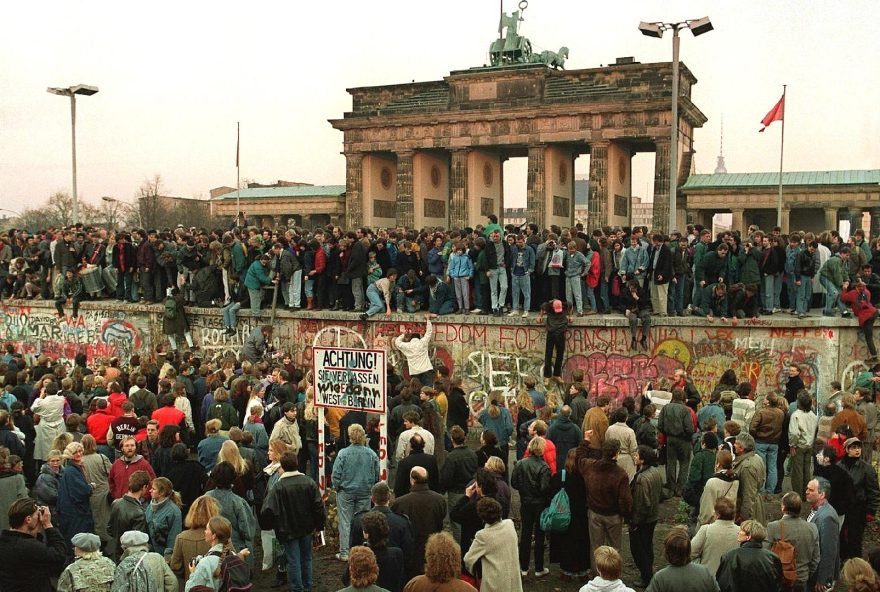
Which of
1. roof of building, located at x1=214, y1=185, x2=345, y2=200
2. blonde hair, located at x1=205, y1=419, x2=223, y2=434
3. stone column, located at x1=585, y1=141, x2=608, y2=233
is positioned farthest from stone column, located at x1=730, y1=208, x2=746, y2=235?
blonde hair, located at x1=205, y1=419, x2=223, y2=434

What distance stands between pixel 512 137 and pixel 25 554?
138 ft

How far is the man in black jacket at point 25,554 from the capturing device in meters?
7.19

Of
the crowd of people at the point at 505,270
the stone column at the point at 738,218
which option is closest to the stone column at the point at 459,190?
the stone column at the point at 738,218

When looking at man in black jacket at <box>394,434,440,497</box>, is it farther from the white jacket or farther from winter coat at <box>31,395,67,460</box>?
the white jacket

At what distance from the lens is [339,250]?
2048 centimetres

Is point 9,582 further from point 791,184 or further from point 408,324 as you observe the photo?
point 791,184

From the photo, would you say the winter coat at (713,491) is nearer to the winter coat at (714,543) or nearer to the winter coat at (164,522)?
the winter coat at (714,543)

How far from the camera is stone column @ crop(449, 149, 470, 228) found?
1906 inches

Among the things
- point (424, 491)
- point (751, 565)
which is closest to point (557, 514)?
point (424, 491)

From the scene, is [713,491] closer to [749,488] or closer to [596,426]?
[749,488]

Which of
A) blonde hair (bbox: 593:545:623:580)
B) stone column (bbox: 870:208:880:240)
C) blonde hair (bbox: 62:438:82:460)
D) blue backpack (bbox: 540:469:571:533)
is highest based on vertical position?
stone column (bbox: 870:208:880:240)

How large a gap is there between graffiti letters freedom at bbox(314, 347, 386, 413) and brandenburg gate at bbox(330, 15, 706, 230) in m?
34.5

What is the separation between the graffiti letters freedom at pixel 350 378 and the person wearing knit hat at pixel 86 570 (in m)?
4.92

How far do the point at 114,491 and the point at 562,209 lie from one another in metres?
41.7
